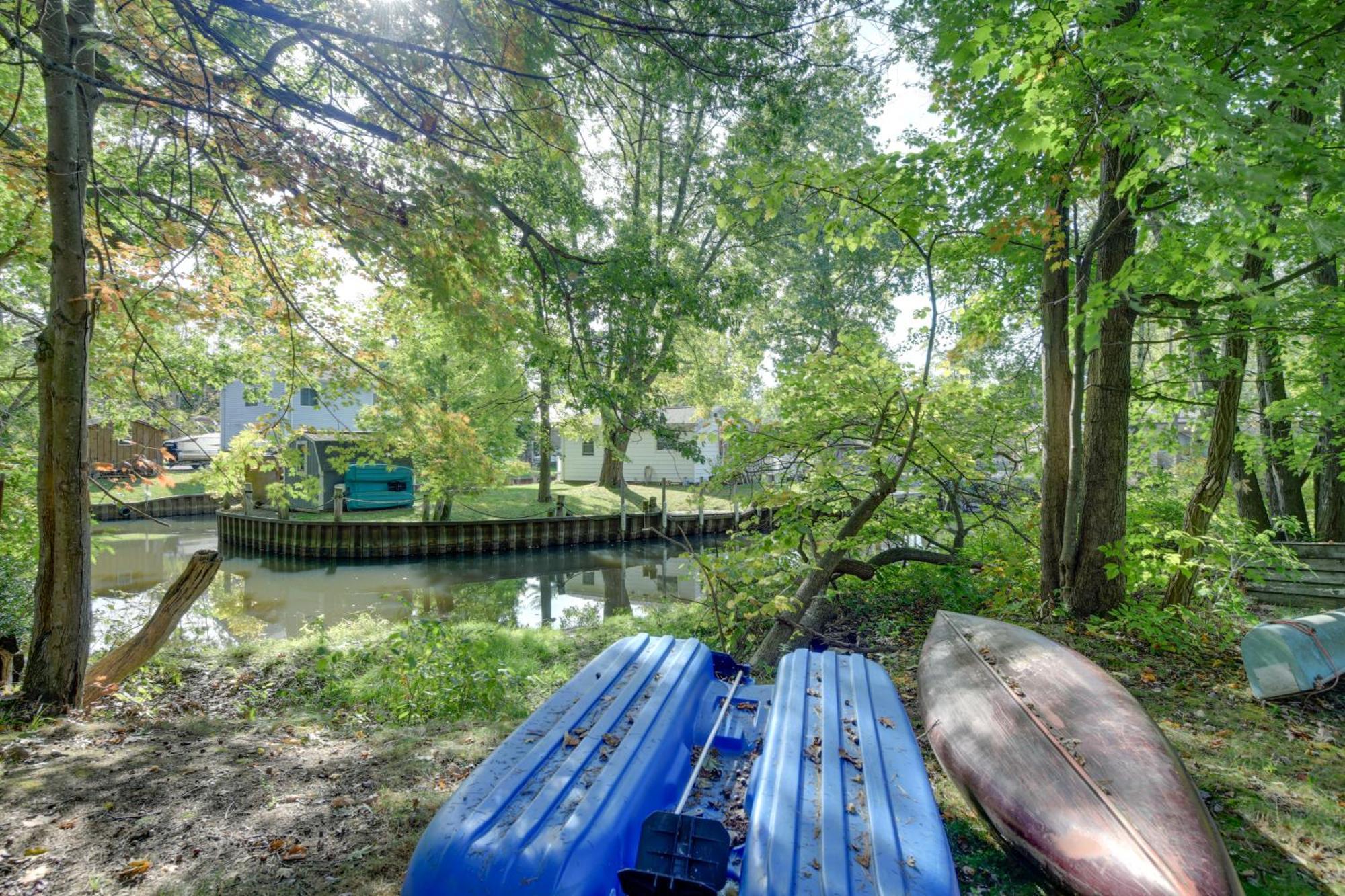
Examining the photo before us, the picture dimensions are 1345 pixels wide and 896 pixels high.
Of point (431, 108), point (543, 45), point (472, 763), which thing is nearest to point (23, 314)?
point (431, 108)

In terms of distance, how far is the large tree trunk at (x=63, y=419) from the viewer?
3.72 m

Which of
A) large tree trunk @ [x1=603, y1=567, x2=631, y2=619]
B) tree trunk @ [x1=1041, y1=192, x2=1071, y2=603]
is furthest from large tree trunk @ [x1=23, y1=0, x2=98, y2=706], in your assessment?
tree trunk @ [x1=1041, y1=192, x2=1071, y2=603]

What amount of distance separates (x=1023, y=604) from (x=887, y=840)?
16.1ft

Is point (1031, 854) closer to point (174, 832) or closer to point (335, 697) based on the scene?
point (174, 832)

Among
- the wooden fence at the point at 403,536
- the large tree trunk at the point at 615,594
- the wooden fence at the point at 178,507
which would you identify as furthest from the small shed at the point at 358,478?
the large tree trunk at the point at 615,594

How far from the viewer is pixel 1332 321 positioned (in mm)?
4680

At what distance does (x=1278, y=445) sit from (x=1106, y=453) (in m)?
5.08

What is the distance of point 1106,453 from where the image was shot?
5266mm

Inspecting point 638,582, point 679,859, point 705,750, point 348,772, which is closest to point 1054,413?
point 705,750

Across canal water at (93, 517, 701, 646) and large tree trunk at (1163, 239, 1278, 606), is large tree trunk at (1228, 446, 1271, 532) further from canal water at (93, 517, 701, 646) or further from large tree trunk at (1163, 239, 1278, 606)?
canal water at (93, 517, 701, 646)

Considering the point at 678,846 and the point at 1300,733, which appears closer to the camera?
the point at 678,846

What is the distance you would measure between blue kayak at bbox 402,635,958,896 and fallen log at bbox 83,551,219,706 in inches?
126

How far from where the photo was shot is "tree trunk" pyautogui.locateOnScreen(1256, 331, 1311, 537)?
7727mm

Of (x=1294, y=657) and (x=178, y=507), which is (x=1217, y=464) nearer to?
(x=1294, y=657)
